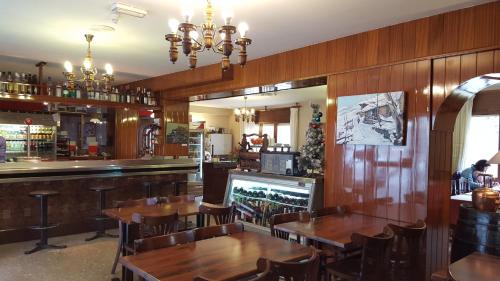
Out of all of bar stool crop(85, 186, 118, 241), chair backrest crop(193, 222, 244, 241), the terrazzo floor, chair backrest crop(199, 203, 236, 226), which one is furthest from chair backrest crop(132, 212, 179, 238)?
bar stool crop(85, 186, 118, 241)

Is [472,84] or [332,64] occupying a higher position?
[332,64]

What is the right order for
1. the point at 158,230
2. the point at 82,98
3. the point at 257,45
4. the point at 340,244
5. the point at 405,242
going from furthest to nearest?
the point at 82,98 < the point at 257,45 < the point at 158,230 < the point at 405,242 < the point at 340,244

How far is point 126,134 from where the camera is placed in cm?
834

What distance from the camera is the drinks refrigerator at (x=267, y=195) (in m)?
4.38

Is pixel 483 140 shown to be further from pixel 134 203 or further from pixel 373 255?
pixel 134 203

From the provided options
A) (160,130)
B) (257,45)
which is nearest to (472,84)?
(257,45)

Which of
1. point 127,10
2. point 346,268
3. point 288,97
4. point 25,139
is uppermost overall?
point 127,10

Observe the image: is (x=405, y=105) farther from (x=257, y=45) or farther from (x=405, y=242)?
(x=257, y=45)

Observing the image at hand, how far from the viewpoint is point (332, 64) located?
4.28 meters

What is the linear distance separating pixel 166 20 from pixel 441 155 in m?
3.18

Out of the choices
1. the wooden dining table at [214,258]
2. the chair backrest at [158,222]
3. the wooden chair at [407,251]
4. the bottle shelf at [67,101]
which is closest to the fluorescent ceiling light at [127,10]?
the chair backrest at [158,222]

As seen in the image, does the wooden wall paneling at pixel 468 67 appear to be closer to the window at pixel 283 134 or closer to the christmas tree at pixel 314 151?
the christmas tree at pixel 314 151

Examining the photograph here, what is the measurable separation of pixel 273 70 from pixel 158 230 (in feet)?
8.96

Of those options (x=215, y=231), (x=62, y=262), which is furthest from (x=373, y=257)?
(x=62, y=262)
